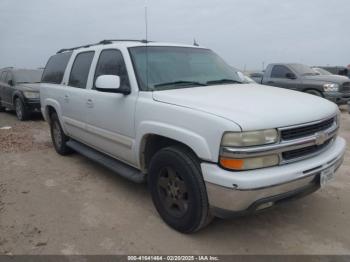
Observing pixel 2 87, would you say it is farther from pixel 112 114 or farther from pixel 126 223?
pixel 126 223

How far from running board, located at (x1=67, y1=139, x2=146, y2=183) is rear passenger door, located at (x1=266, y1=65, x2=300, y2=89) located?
8287 mm

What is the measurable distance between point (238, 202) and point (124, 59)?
2.18 meters

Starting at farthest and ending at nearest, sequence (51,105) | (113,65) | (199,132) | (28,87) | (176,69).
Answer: (28,87), (51,105), (113,65), (176,69), (199,132)

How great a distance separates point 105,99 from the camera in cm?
427

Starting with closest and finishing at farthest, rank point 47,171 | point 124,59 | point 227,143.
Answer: point 227,143, point 124,59, point 47,171

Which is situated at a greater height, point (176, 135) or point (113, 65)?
point (113, 65)

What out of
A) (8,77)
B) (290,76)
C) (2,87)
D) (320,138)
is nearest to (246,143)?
(320,138)

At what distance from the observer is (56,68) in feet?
20.5

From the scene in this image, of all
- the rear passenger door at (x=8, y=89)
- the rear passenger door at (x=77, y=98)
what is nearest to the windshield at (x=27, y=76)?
the rear passenger door at (x=8, y=89)

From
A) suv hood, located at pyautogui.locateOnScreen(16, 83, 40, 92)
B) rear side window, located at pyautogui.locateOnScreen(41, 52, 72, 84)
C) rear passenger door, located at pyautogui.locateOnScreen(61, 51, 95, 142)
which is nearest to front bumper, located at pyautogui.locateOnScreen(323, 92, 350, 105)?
rear side window, located at pyautogui.locateOnScreen(41, 52, 72, 84)

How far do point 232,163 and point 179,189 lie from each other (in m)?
0.73

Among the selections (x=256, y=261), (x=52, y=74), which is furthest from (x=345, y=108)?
(x=256, y=261)

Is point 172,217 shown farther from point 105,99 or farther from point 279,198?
point 105,99

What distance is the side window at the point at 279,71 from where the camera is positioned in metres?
12.1
